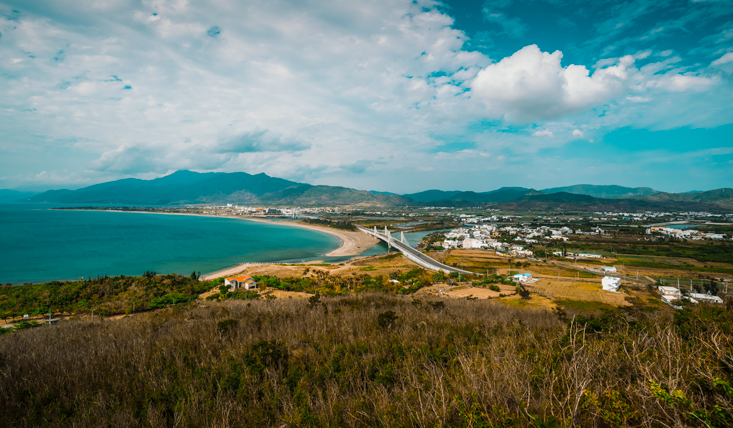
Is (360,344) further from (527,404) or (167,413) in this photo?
(527,404)

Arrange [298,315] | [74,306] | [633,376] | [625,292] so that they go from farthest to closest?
[625,292] → [74,306] → [298,315] → [633,376]

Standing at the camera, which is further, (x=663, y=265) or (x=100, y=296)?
(x=663, y=265)

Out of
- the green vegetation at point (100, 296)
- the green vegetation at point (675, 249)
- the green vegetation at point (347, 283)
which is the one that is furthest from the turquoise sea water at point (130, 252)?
the green vegetation at point (675, 249)

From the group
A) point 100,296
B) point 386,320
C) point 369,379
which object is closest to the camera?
point 369,379

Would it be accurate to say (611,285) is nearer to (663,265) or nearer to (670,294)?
(670,294)

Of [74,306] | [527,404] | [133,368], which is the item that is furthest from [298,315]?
[74,306]

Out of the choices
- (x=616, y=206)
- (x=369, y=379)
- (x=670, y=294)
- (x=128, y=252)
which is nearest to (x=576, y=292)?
(x=670, y=294)
